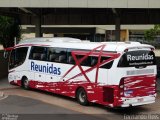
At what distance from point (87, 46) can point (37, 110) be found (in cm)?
368

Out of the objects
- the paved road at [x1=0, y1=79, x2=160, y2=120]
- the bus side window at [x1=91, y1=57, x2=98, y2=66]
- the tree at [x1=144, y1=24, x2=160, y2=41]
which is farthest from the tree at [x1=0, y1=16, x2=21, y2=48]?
the tree at [x1=144, y1=24, x2=160, y2=41]

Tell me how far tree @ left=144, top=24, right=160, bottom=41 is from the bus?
207 ft

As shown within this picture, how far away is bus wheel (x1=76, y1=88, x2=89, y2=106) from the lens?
1827cm

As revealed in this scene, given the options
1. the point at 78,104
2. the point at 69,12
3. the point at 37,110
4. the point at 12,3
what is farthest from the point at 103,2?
the point at 69,12

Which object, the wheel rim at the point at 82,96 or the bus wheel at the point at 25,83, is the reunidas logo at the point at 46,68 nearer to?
the bus wheel at the point at 25,83

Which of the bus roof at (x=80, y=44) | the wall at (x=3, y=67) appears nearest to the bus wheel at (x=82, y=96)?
the bus roof at (x=80, y=44)

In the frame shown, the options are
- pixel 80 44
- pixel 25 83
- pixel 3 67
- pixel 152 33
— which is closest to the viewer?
pixel 80 44

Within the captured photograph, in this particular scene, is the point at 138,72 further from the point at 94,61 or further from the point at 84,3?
the point at 84,3

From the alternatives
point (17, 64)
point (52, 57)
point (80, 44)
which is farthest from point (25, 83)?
point (80, 44)

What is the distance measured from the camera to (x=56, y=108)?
58.0 feet

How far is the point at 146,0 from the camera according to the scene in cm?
2406

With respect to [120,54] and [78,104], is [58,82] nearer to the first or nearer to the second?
[78,104]

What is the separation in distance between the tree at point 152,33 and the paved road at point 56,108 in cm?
6360

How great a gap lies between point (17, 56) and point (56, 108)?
7189 mm
